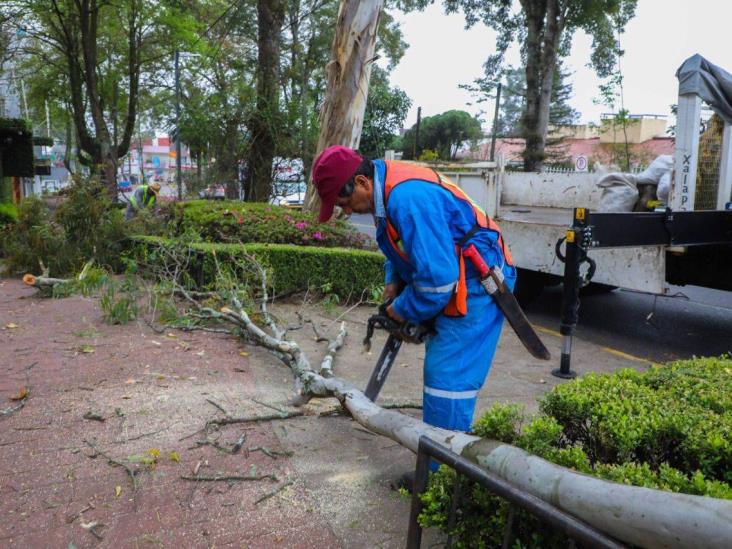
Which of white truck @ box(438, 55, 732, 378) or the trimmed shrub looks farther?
the trimmed shrub

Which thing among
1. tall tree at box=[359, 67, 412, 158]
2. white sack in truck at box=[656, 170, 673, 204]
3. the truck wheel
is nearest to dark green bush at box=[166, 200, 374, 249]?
the truck wheel

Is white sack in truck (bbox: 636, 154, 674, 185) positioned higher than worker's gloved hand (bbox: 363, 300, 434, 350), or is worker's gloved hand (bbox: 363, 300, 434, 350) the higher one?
white sack in truck (bbox: 636, 154, 674, 185)

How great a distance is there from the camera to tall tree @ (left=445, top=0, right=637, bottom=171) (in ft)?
67.9

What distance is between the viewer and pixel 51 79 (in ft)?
96.5

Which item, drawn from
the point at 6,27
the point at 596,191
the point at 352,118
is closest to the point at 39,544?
the point at 596,191

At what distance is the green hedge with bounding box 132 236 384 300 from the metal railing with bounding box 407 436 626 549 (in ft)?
17.6

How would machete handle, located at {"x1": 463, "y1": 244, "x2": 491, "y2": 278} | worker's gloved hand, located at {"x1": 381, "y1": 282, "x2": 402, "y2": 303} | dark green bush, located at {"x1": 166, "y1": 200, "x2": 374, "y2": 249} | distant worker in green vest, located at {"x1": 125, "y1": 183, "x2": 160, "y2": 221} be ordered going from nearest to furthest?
machete handle, located at {"x1": 463, "y1": 244, "x2": 491, "y2": 278}
worker's gloved hand, located at {"x1": 381, "y1": 282, "x2": 402, "y2": 303}
dark green bush, located at {"x1": 166, "y1": 200, "x2": 374, "y2": 249}
distant worker in green vest, located at {"x1": 125, "y1": 183, "x2": 160, "y2": 221}

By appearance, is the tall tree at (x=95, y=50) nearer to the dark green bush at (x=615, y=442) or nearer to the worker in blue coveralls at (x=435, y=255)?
the worker in blue coveralls at (x=435, y=255)

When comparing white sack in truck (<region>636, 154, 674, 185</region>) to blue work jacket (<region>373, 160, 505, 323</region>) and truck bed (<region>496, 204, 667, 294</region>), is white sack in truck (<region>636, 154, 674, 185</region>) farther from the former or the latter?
blue work jacket (<region>373, 160, 505, 323</region>)

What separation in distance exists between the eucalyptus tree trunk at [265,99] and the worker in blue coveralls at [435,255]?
10.1 metres

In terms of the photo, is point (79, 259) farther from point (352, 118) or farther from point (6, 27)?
point (6, 27)

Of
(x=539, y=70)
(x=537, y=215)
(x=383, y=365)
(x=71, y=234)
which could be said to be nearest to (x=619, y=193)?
(x=537, y=215)

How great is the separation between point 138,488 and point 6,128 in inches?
807

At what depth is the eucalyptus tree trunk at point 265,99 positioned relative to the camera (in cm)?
1255
